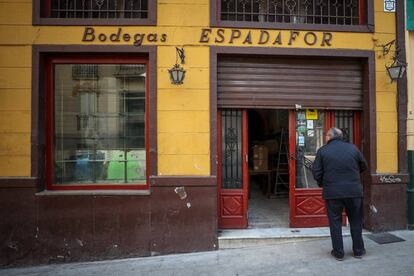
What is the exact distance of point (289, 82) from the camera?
632 cm

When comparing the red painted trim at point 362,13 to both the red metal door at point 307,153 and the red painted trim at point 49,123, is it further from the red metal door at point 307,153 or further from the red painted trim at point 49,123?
the red painted trim at point 49,123

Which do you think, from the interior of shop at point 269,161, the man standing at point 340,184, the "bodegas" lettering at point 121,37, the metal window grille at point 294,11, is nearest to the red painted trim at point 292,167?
the interior of shop at point 269,161

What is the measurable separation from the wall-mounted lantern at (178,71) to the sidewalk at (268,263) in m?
2.78

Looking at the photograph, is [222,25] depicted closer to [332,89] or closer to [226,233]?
[332,89]

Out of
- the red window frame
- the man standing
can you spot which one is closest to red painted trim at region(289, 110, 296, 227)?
the man standing

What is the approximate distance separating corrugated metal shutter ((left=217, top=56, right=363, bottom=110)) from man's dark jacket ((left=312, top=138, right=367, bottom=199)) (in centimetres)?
148

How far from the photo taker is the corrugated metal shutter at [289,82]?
6.20m

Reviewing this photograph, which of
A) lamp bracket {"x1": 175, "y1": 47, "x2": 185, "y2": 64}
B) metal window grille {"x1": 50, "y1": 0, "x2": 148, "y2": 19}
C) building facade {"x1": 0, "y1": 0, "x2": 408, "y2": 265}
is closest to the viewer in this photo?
building facade {"x1": 0, "y1": 0, "x2": 408, "y2": 265}

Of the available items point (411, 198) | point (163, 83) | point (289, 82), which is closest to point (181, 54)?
point (163, 83)

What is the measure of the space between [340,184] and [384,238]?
1732 millimetres

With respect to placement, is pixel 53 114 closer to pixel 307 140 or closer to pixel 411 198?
pixel 307 140

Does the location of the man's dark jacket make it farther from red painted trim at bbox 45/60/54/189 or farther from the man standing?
red painted trim at bbox 45/60/54/189

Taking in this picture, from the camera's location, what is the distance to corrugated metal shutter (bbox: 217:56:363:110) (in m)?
6.20

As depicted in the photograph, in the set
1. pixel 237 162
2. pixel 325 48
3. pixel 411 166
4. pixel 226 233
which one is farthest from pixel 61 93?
pixel 411 166
